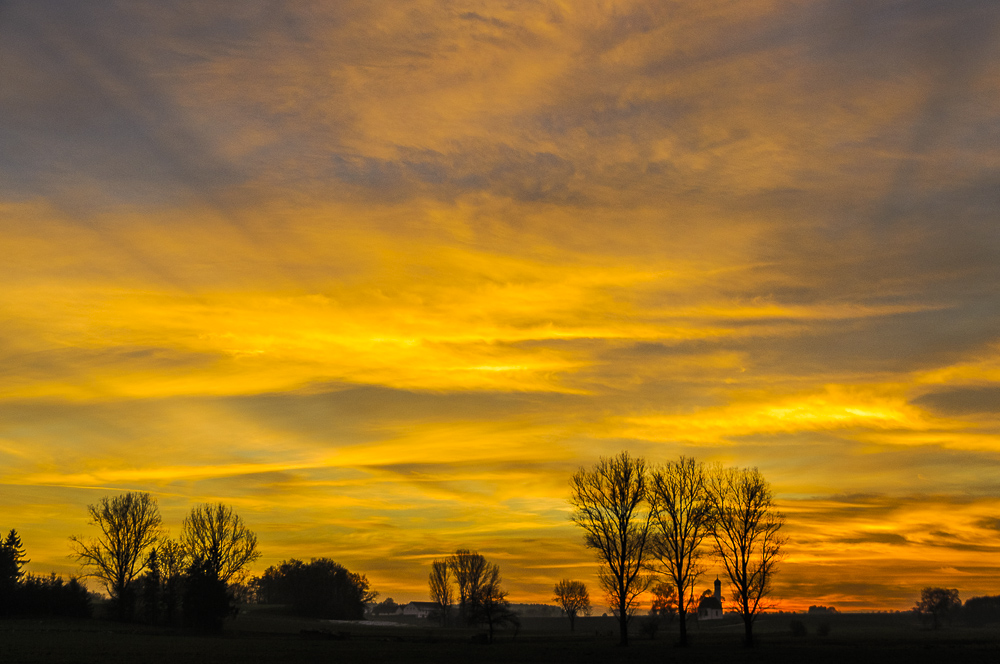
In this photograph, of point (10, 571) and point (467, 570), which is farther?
point (467, 570)

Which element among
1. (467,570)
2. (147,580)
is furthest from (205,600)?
(467,570)

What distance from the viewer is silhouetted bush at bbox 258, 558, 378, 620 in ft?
507

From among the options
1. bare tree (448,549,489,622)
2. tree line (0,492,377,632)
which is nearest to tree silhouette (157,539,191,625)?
tree line (0,492,377,632)

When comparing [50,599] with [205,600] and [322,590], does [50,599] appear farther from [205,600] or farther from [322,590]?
[322,590]

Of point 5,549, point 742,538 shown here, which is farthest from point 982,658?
point 5,549

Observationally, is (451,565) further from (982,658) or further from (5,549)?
(982,658)

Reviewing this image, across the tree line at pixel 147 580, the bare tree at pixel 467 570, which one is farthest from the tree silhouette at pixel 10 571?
the bare tree at pixel 467 570

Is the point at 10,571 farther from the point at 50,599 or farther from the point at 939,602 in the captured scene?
the point at 939,602

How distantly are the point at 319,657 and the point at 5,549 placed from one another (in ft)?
305

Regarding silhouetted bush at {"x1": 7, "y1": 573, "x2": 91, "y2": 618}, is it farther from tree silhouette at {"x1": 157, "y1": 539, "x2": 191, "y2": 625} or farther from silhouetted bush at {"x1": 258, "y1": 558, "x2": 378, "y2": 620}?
silhouetted bush at {"x1": 258, "y1": 558, "x2": 378, "y2": 620}

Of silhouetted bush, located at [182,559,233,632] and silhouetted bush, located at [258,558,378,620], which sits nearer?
silhouetted bush, located at [182,559,233,632]

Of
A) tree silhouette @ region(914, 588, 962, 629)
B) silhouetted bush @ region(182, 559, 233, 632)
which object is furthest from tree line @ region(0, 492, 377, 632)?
tree silhouette @ region(914, 588, 962, 629)

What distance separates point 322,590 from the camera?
160 m

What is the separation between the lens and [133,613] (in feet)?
339
